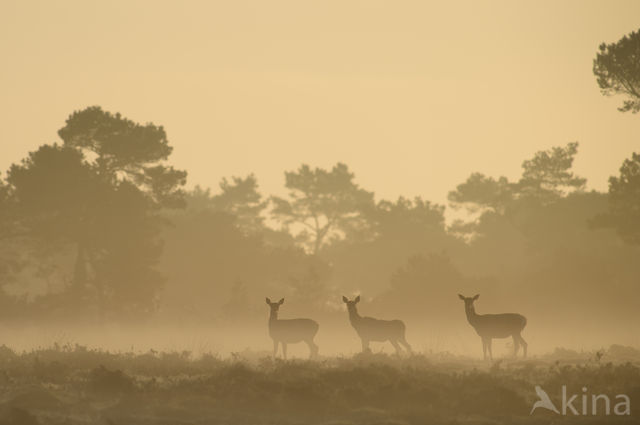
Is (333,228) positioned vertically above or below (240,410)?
above

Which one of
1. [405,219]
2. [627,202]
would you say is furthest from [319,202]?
[627,202]

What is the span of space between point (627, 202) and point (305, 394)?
1245 inches

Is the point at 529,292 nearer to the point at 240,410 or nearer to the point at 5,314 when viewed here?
the point at 5,314

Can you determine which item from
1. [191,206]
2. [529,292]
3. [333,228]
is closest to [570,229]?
[529,292]

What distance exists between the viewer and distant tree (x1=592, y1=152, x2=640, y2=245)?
4891 centimetres

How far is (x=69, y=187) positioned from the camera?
5847 cm

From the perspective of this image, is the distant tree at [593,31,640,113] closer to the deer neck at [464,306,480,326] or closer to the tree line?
the tree line

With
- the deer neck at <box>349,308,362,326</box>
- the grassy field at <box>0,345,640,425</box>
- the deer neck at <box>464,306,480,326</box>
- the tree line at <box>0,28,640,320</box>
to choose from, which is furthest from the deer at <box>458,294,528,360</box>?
the tree line at <box>0,28,640,320</box>

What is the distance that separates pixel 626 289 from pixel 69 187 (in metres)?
36.2

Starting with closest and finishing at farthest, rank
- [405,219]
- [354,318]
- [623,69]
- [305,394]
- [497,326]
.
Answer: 1. [305,394]
2. [497,326]
3. [354,318]
4. [623,69]
5. [405,219]

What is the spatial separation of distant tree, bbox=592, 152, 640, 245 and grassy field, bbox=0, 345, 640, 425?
986 inches

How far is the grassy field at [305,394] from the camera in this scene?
832 inches

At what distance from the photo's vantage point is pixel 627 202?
4906 cm

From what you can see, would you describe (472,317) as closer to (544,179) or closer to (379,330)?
(379,330)
